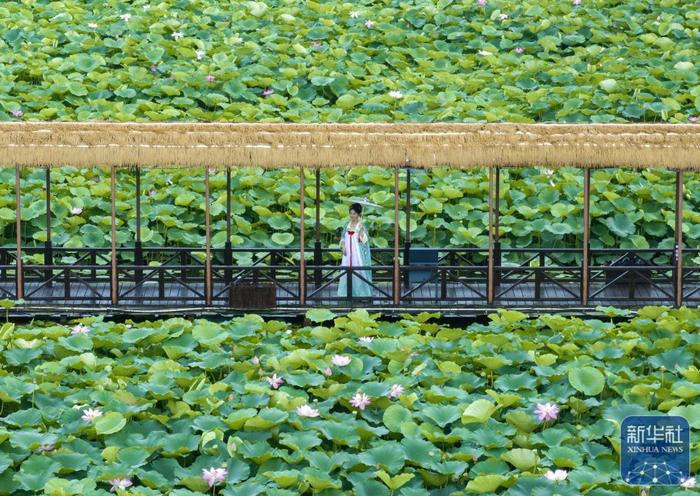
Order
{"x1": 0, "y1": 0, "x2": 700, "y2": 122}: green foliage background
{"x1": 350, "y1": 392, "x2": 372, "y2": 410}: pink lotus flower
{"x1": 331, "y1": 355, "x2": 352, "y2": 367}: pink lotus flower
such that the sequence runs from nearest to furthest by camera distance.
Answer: {"x1": 350, "y1": 392, "x2": 372, "y2": 410}: pink lotus flower, {"x1": 331, "y1": 355, "x2": 352, "y2": 367}: pink lotus flower, {"x1": 0, "y1": 0, "x2": 700, "y2": 122}: green foliage background

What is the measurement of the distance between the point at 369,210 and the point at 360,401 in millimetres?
6420

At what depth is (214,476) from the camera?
7.97 m

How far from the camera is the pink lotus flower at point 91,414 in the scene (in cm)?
855

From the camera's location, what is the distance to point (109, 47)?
746 inches

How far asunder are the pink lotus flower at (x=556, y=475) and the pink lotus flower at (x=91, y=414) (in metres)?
2.70

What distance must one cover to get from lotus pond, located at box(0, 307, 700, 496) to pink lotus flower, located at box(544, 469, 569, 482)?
33mm

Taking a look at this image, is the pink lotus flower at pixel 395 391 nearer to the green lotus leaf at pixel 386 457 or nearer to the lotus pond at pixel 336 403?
the lotus pond at pixel 336 403

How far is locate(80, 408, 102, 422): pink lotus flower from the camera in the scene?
28.1 feet

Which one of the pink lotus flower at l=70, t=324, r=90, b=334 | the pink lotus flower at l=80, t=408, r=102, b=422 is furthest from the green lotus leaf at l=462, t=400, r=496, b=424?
the pink lotus flower at l=70, t=324, r=90, b=334

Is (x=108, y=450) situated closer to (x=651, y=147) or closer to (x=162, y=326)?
(x=162, y=326)

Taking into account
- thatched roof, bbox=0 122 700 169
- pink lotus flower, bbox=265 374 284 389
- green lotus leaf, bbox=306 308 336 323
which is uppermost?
thatched roof, bbox=0 122 700 169

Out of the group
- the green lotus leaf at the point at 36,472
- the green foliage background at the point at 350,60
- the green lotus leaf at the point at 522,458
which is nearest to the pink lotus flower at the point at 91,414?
the green lotus leaf at the point at 36,472

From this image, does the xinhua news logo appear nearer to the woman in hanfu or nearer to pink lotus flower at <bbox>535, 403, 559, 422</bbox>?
pink lotus flower at <bbox>535, 403, 559, 422</bbox>

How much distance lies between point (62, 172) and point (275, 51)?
4.43 metres
